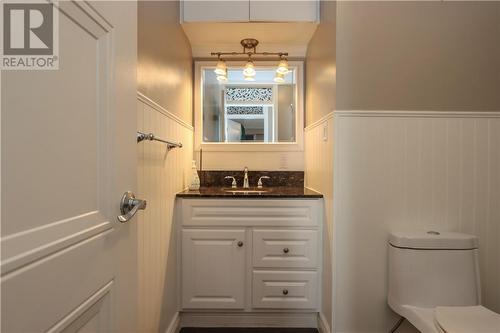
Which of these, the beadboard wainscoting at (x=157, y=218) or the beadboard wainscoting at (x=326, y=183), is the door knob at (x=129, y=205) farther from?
the beadboard wainscoting at (x=326, y=183)

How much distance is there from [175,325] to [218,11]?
6.63 feet

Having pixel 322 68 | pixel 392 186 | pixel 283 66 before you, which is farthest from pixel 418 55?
pixel 283 66

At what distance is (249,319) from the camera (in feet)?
5.99

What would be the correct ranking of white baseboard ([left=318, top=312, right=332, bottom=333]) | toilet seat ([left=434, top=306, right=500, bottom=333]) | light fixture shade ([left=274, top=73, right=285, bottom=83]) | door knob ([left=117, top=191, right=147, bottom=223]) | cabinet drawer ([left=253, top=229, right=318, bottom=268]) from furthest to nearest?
light fixture shade ([left=274, top=73, right=285, bottom=83])
cabinet drawer ([left=253, top=229, right=318, bottom=268])
white baseboard ([left=318, top=312, right=332, bottom=333])
toilet seat ([left=434, top=306, right=500, bottom=333])
door knob ([left=117, top=191, right=147, bottom=223])

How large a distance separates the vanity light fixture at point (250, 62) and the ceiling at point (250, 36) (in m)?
0.04

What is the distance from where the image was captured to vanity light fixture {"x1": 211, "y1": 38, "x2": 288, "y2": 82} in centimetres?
215

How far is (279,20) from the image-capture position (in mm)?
1870

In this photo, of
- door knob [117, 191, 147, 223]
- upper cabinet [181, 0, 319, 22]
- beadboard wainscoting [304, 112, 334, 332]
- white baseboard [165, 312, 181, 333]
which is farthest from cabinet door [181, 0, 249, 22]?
white baseboard [165, 312, 181, 333]

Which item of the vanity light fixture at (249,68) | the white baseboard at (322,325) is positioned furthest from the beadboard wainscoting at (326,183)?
the vanity light fixture at (249,68)

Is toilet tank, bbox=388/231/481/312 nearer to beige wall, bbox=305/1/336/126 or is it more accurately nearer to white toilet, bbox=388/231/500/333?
white toilet, bbox=388/231/500/333

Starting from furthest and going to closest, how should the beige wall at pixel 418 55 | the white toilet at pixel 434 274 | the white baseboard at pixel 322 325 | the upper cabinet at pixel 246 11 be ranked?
the upper cabinet at pixel 246 11 → the white baseboard at pixel 322 325 → the beige wall at pixel 418 55 → the white toilet at pixel 434 274

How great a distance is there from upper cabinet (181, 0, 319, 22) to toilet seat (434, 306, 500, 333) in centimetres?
177

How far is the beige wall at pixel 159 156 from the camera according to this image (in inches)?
45.5

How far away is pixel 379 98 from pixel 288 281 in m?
1.20
